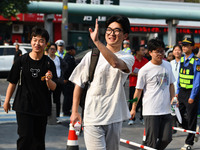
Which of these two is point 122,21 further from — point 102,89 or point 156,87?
point 156,87

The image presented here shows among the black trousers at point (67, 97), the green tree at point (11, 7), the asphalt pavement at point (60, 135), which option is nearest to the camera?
the asphalt pavement at point (60, 135)

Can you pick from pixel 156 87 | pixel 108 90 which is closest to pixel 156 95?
pixel 156 87

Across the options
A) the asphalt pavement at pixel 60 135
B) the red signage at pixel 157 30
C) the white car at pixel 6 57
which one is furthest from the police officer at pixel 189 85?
the red signage at pixel 157 30

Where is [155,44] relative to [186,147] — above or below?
above

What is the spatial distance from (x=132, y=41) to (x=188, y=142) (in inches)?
1083

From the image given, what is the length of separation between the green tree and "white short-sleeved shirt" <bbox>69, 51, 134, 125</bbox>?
19035 mm

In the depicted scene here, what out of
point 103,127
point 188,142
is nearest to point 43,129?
point 103,127

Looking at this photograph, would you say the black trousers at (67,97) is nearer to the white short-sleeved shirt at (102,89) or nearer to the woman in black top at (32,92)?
the woman in black top at (32,92)

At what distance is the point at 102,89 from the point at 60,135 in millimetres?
4457

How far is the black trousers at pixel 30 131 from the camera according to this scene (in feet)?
16.9

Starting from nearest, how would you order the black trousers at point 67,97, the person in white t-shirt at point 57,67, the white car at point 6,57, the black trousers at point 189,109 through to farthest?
1. the black trousers at point 189,109
2. the person in white t-shirt at point 57,67
3. the black trousers at point 67,97
4. the white car at point 6,57

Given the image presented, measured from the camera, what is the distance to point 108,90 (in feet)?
13.0

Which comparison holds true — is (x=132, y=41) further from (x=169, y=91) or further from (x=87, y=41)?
(x=169, y=91)

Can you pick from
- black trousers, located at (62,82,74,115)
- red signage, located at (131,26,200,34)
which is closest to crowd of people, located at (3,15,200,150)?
black trousers, located at (62,82,74,115)
